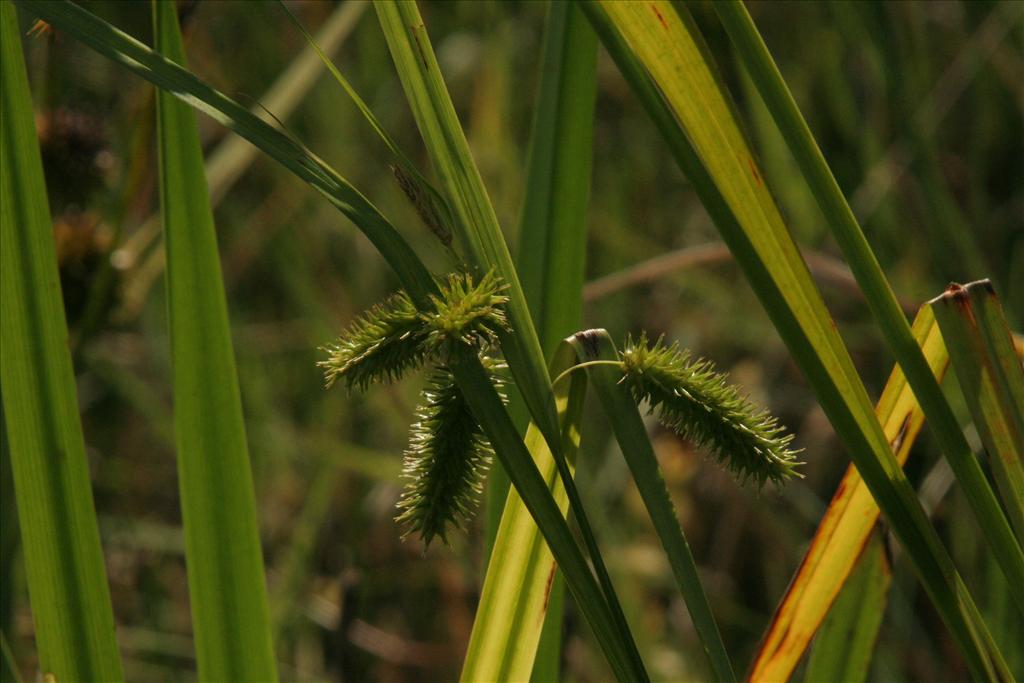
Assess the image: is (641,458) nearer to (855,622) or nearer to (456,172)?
(456,172)

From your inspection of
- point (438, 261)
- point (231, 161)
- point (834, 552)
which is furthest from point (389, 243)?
point (438, 261)

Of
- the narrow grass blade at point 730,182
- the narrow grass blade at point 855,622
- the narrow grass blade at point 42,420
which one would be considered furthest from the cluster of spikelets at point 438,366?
the narrow grass blade at point 855,622

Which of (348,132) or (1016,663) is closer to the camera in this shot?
(1016,663)

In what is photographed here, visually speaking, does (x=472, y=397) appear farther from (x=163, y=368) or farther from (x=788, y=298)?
(x=163, y=368)

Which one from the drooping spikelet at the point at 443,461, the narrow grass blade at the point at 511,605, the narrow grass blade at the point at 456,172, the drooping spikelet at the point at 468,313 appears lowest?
the narrow grass blade at the point at 511,605

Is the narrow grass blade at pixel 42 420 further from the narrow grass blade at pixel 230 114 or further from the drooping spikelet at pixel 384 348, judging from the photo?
the drooping spikelet at pixel 384 348

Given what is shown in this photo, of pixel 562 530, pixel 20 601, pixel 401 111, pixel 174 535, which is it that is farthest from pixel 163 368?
pixel 562 530

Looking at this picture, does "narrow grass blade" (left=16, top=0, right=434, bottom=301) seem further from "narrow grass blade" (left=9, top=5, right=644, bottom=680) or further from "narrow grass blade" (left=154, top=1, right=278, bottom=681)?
"narrow grass blade" (left=154, top=1, right=278, bottom=681)
